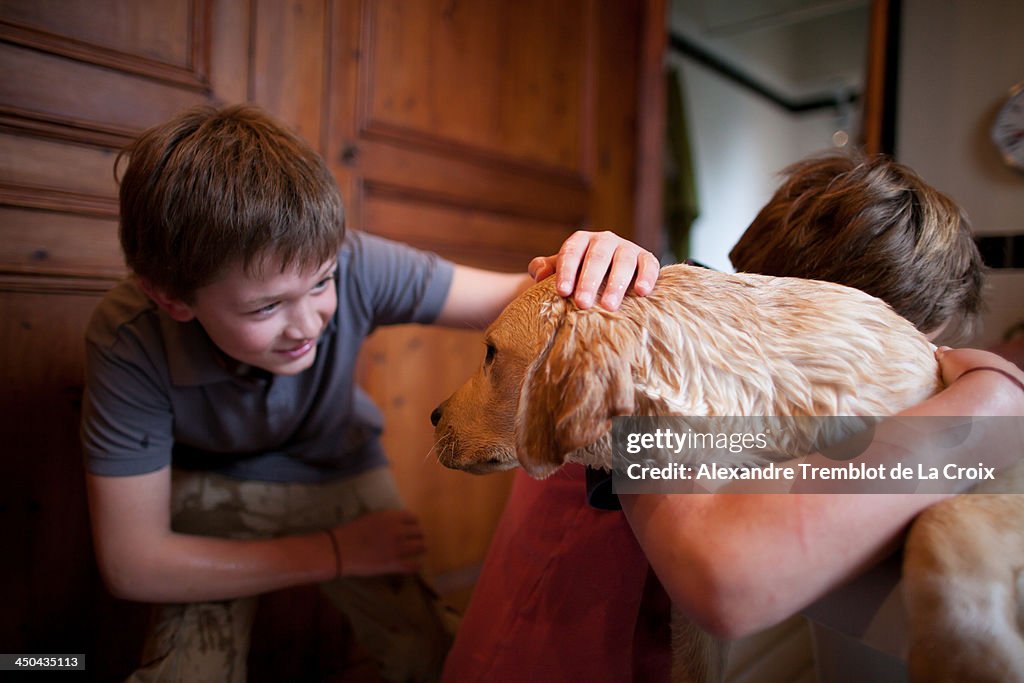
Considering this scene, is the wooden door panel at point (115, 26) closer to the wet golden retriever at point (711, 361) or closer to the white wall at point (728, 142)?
the wet golden retriever at point (711, 361)

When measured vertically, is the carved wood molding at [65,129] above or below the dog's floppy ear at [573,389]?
above

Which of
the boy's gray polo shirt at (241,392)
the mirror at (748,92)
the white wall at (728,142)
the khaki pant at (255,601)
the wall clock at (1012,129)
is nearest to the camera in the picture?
the boy's gray polo shirt at (241,392)

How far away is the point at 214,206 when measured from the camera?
964 millimetres

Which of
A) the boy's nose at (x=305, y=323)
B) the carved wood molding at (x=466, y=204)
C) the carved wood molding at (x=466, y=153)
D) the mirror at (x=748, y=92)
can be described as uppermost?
the mirror at (x=748, y=92)

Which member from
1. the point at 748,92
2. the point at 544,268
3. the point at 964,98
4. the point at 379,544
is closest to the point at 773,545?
the point at 544,268

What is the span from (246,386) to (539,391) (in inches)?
30.5

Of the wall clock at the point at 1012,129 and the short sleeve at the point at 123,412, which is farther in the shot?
the wall clock at the point at 1012,129

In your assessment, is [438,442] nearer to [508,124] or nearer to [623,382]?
[623,382]

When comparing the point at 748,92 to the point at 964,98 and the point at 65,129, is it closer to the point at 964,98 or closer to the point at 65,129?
the point at 964,98

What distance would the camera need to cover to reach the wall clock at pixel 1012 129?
1.91 m

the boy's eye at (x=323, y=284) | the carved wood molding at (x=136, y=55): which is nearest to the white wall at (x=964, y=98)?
the boy's eye at (x=323, y=284)

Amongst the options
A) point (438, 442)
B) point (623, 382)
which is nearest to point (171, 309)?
point (438, 442)

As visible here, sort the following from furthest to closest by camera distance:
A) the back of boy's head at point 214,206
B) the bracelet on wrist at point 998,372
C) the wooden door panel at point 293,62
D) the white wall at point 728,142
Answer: the white wall at point 728,142 < the wooden door panel at point 293,62 < the back of boy's head at point 214,206 < the bracelet on wrist at point 998,372

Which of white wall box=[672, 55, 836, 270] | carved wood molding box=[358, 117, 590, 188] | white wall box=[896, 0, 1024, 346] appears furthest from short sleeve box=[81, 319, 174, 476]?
white wall box=[672, 55, 836, 270]
